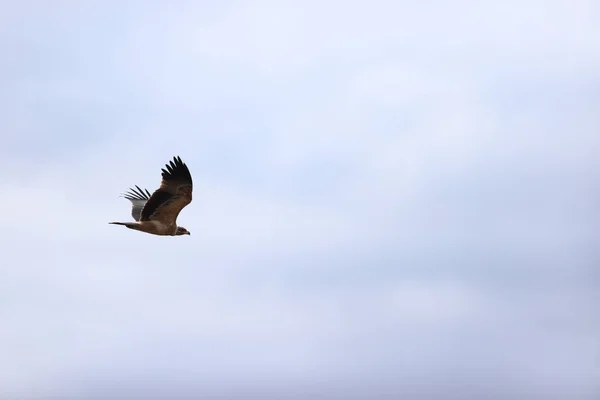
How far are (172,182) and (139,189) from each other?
6.98 metres

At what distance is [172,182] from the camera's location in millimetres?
38812

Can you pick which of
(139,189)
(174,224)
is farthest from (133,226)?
(139,189)

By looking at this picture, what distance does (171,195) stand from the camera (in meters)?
39.1

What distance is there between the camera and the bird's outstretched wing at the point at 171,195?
127 feet

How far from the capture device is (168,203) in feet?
130

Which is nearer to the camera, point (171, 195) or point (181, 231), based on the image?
point (171, 195)

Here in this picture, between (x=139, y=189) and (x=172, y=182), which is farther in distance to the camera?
(x=139, y=189)

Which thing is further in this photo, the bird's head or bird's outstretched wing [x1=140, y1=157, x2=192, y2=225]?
the bird's head

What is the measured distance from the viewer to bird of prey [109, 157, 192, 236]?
3866cm

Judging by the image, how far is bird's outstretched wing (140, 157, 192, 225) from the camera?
38562mm

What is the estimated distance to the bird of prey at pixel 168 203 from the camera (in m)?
38.7

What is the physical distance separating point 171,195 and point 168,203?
1.76ft

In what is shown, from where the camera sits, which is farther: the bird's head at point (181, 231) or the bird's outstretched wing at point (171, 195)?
the bird's head at point (181, 231)

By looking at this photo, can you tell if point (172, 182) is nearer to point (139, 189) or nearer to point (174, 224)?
point (174, 224)
